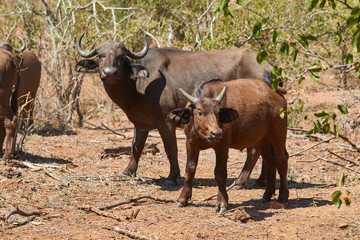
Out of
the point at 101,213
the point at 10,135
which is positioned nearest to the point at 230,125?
the point at 101,213

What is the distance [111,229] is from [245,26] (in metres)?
9.22

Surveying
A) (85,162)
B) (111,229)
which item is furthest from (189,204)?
(85,162)

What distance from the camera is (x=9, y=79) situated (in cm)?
937

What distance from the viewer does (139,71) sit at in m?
8.76

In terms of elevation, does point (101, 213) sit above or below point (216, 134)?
below

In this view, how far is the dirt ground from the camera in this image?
6.21 metres

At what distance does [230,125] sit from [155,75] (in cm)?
238

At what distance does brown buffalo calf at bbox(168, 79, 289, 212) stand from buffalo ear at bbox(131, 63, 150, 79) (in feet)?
4.88

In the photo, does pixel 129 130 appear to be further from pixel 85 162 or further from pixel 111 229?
pixel 111 229

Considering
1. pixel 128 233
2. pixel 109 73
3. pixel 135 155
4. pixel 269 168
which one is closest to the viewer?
pixel 128 233

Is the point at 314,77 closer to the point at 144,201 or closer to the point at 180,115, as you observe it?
the point at 180,115

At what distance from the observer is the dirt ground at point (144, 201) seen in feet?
20.4

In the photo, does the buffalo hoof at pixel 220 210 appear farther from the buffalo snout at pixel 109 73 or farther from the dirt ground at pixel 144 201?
the buffalo snout at pixel 109 73

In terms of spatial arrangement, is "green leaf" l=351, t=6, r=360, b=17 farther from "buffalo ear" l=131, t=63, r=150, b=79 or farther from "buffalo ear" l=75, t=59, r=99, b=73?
"buffalo ear" l=75, t=59, r=99, b=73
